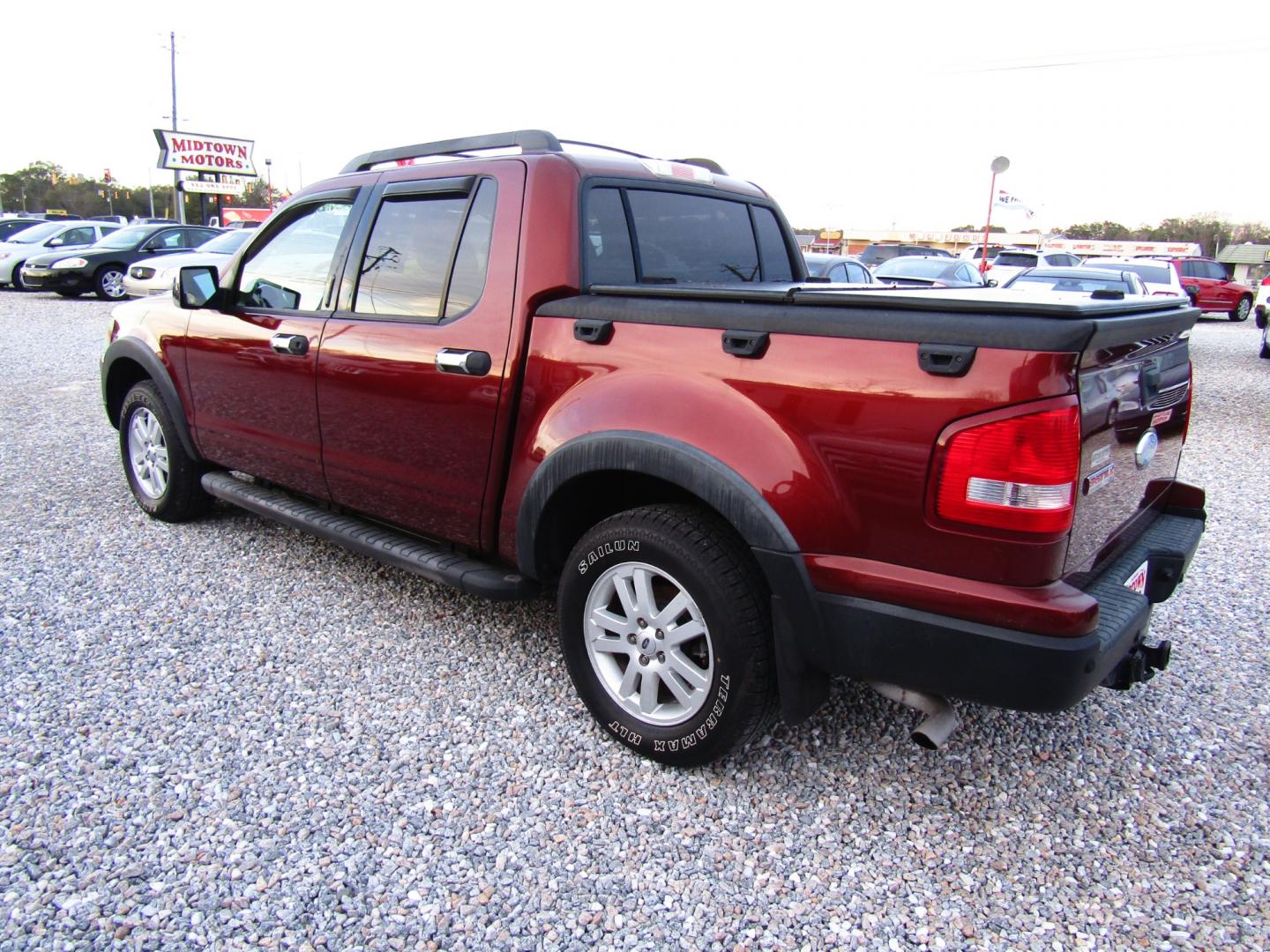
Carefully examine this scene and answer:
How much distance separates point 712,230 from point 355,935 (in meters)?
2.90

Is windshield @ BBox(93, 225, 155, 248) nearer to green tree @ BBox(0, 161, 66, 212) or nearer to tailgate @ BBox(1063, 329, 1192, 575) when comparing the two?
tailgate @ BBox(1063, 329, 1192, 575)

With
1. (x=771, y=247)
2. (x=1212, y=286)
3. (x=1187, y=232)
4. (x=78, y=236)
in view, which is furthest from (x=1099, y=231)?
(x=771, y=247)

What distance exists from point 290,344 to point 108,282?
17.8 metres

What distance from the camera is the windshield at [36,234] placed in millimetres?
21984

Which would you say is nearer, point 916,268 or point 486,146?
point 486,146

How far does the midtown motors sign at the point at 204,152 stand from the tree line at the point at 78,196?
44.2 m

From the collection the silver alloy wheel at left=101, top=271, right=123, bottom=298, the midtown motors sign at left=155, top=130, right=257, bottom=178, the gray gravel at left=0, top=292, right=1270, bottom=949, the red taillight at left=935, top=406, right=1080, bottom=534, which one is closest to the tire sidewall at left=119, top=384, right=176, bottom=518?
the gray gravel at left=0, top=292, right=1270, bottom=949

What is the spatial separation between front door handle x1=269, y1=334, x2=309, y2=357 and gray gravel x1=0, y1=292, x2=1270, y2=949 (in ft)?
3.70

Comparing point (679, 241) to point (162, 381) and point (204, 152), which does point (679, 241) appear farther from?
point (204, 152)

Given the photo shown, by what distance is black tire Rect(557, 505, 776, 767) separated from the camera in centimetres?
252

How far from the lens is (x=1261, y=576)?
456 centimetres

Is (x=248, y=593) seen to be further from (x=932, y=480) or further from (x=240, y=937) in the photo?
(x=932, y=480)

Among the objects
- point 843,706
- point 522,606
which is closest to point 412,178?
point 522,606

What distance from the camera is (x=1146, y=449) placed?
8.66 ft
